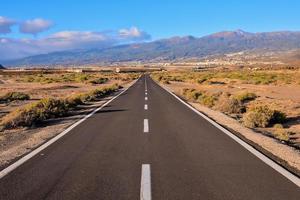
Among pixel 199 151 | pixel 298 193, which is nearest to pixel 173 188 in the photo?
pixel 298 193

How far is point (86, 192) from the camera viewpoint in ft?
21.6

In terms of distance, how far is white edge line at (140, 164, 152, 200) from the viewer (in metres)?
6.33

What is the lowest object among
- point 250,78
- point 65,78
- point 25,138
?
point 65,78

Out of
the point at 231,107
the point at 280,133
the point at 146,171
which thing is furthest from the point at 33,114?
the point at 231,107

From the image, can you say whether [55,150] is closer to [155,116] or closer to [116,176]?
[116,176]

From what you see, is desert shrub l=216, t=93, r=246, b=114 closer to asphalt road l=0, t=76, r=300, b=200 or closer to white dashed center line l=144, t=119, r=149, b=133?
white dashed center line l=144, t=119, r=149, b=133

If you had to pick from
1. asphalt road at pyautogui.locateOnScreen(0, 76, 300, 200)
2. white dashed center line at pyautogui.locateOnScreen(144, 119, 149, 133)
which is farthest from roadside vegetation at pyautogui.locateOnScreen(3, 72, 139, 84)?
asphalt road at pyautogui.locateOnScreen(0, 76, 300, 200)

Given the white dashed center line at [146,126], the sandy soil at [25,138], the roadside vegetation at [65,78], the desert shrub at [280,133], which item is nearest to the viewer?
the sandy soil at [25,138]

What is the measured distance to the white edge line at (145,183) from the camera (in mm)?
6328

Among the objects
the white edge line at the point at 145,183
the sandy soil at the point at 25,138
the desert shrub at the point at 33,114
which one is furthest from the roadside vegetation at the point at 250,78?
the white edge line at the point at 145,183

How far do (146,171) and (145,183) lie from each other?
2.86 feet

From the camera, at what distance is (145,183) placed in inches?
279

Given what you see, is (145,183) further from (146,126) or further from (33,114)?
(33,114)

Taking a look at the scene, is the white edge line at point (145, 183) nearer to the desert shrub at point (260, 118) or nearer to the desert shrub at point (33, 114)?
the desert shrub at point (260, 118)
